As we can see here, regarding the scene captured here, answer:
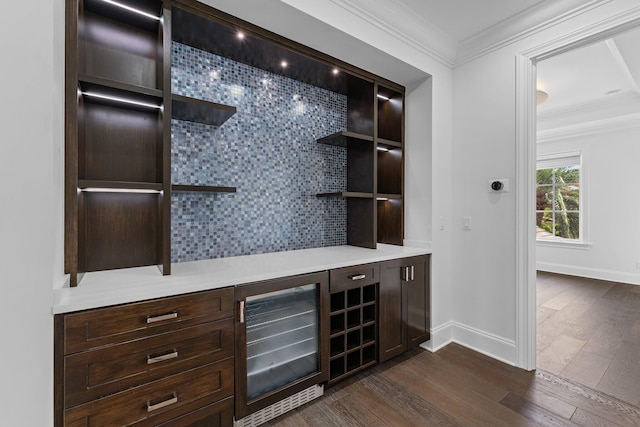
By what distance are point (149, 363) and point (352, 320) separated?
→ 132 cm

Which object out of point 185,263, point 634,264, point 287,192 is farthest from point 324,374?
point 634,264

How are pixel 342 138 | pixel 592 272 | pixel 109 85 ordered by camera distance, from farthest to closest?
1. pixel 592 272
2. pixel 342 138
3. pixel 109 85

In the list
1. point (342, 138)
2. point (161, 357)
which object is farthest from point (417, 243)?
point (161, 357)

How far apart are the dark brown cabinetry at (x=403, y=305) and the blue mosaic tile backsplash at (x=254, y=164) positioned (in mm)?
672

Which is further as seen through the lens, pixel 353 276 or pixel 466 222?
pixel 466 222

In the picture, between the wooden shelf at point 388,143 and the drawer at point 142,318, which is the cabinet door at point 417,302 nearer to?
the wooden shelf at point 388,143

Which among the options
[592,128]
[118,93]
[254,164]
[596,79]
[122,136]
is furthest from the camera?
[592,128]

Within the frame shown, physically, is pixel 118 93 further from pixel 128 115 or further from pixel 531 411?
pixel 531 411

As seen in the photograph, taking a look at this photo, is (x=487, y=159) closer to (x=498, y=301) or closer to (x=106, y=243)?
(x=498, y=301)

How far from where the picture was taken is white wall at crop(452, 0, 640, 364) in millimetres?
2406

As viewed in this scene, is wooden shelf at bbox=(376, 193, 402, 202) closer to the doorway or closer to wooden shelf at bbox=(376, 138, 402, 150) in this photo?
wooden shelf at bbox=(376, 138, 402, 150)

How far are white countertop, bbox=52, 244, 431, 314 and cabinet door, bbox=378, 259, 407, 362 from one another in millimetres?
116

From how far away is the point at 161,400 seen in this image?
1.37 m

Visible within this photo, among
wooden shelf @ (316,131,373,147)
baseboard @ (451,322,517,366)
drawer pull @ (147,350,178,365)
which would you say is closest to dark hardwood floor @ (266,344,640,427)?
baseboard @ (451,322,517,366)
